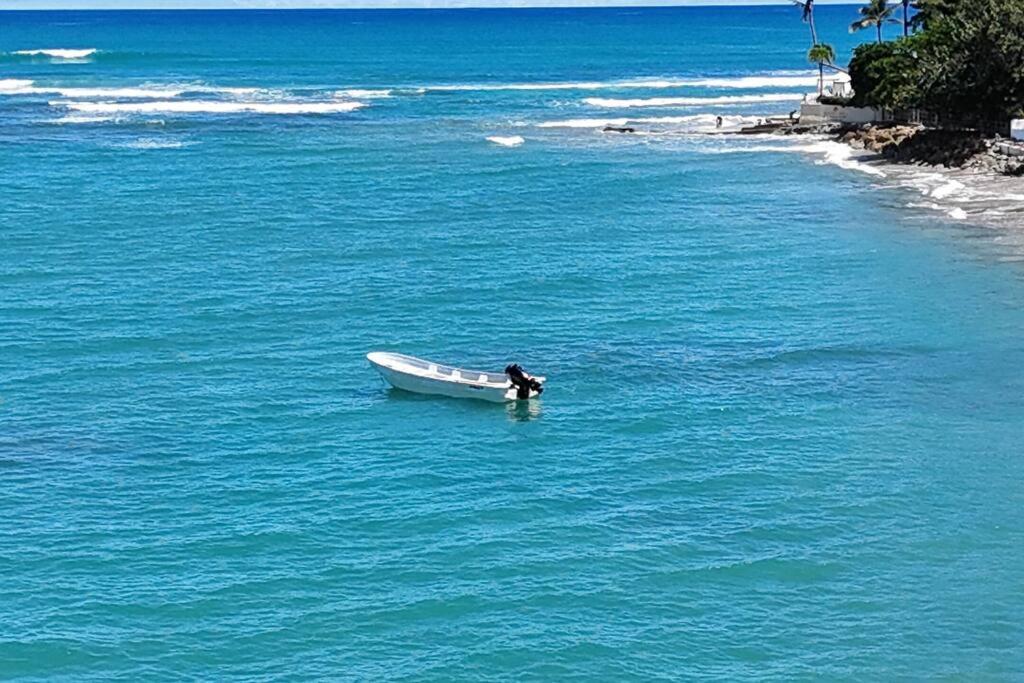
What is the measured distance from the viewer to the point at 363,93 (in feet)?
436

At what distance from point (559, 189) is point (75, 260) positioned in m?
27.5

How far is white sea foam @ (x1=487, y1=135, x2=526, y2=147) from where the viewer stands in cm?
9681

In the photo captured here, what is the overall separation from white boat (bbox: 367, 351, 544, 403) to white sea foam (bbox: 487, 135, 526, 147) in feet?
173

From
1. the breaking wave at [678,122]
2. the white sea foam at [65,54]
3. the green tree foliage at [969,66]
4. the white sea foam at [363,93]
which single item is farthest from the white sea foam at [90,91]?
the green tree foliage at [969,66]

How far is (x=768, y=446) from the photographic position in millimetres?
40062

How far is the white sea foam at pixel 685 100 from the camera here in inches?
4855

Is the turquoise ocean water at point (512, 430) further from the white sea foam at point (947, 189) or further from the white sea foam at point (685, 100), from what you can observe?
the white sea foam at point (685, 100)

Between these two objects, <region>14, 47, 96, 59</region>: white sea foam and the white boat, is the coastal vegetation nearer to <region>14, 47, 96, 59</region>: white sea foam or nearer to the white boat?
the white boat

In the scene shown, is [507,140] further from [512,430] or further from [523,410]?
[512,430]

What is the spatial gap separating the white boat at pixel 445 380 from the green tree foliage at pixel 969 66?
45.3 meters

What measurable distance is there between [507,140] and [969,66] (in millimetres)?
30559

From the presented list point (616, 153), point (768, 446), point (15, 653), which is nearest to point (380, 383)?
point (768, 446)

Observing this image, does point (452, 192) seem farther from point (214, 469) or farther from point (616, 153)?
point (214, 469)

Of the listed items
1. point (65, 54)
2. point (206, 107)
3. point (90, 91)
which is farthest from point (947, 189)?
point (65, 54)
